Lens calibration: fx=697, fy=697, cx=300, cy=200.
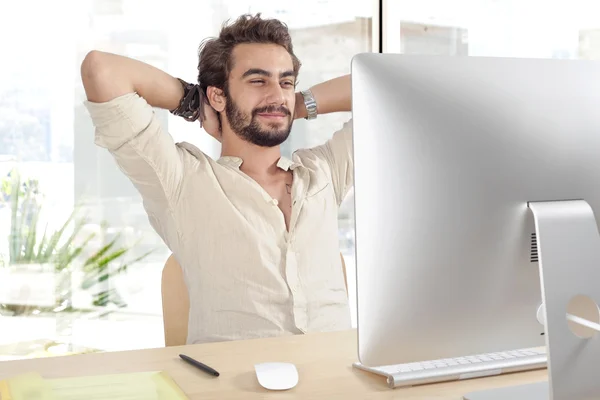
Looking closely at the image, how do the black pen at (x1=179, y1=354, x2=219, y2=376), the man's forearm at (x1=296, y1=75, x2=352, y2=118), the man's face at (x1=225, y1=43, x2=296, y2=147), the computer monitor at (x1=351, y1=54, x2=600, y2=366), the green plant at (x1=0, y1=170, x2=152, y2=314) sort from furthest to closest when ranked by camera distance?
the green plant at (x1=0, y1=170, x2=152, y2=314)
the man's forearm at (x1=296, y1=75, x2=352, y2=118)
the man's face at (x1=225, y1=43, x2=296, y2=147)
the black pen at (x1=179, y1=354, x2=219, y2=376)
the computer monitor at (x1=351, y1=54, x2=600, y2=366)

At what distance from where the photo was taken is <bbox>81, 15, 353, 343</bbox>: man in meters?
1.97

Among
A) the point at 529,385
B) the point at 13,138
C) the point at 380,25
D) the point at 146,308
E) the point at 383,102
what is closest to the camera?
the point at 383,102

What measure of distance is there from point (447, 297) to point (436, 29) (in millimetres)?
2942

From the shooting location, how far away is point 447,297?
36.7 inches

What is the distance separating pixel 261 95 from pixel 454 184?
150 centimetres

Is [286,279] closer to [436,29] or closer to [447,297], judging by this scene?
[447,297]

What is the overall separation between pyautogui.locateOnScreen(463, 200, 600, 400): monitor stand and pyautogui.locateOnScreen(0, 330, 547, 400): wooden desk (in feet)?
0.61

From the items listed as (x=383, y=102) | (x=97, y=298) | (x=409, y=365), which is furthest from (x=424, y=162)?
(x=97, y=298)

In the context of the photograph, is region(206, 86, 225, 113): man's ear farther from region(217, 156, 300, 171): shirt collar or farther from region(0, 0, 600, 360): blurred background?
region(0, 0, 600, 360): blurred background

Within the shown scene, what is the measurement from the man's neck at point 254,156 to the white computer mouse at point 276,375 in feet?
3.89

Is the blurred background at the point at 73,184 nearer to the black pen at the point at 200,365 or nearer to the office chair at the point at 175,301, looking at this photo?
the office chair at the point at 175,301

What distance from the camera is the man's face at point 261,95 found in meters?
2.31

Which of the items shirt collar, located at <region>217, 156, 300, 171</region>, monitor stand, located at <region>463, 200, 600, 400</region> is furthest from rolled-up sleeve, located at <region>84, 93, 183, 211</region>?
monitor stand, located at <region>463, 200, 600, 400</region>

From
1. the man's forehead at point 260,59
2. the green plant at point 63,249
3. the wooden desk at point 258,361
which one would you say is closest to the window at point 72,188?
the green plant at point 63,249
